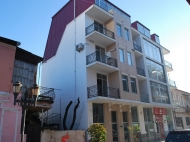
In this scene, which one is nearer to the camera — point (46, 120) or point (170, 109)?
point (46, 120)

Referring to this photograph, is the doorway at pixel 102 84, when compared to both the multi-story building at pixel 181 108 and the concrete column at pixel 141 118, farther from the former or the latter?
the multi-story building at pixel 181 108

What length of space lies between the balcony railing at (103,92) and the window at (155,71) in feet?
27.7

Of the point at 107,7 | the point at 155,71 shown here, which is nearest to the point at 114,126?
the point at 155,71

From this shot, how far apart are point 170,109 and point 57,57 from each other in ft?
58.7

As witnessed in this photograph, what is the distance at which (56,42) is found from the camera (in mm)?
21125

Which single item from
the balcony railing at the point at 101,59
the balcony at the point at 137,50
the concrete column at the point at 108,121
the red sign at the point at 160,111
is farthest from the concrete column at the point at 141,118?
the balcony at the point at 137,50

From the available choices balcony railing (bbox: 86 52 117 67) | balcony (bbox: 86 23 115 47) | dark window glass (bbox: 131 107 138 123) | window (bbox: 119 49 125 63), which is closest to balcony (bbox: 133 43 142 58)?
window (bbox: 119 49 125 63)

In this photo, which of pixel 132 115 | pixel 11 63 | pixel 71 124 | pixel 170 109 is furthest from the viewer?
pixel 170 109

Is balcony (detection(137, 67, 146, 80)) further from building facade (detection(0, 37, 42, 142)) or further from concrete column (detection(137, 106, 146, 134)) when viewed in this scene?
building facade (detection(0, 37, 42, 142))

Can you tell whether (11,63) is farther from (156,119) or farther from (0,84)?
(156,119)

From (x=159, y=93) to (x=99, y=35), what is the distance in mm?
12042

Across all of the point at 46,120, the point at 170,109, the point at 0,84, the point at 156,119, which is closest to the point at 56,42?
the point at 46,120

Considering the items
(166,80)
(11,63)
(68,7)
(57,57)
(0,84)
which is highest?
Result: (68,7)

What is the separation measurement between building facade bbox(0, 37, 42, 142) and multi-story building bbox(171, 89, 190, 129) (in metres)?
23.1
